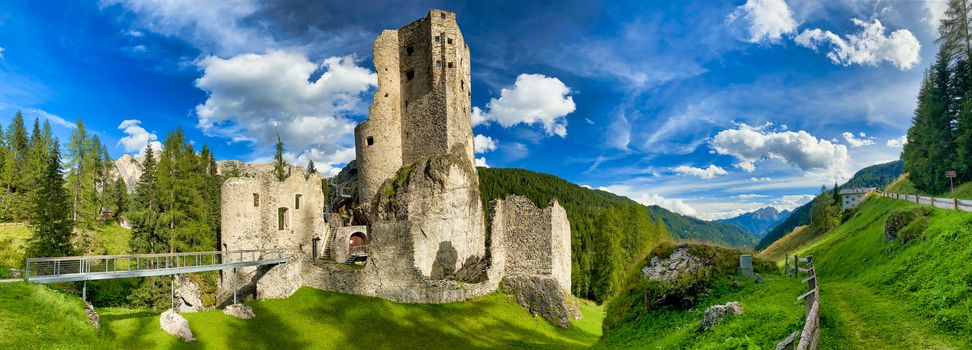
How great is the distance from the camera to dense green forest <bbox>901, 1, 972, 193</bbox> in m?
33.6

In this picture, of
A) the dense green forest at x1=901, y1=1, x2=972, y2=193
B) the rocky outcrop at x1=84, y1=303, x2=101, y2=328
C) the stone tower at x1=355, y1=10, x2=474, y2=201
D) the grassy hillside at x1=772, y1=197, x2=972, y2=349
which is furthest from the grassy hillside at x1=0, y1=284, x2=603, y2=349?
the dense green forest at x1=901, y1=1, x2=972, y2=193

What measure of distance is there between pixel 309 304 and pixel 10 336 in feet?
43.8

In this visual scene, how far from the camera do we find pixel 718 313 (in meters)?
9.91

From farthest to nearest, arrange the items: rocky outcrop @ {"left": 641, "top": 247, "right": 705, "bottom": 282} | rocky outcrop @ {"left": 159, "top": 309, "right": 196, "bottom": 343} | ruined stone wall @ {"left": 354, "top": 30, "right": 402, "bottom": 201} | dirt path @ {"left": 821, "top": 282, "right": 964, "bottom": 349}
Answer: ruined stone wall @ {"left": 354, "top": 30, "right": 402, "bottom": 201} < rocky outcrop @ {"left": 159, "top": 309, "right": 196, "bottom": 343} < rocky outcrop @ {"left": 641, "top": 247, "right": 705, "bottom": 282} < dirt path @ {"left": 821, "top": 282, "right": 964, "bottom": 349}

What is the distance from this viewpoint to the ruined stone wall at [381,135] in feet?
132

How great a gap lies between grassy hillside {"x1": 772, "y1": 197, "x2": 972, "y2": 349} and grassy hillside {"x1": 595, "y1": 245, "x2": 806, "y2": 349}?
3.05ft

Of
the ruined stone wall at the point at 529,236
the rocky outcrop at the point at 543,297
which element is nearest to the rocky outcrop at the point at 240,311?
the ruined stone wall at the point at 529,236

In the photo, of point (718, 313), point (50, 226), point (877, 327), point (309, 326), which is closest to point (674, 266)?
point (718, 313)

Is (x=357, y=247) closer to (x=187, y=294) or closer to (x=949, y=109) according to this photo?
(x=187, y=294)

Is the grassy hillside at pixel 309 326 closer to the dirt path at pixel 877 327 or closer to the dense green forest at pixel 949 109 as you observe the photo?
the dirt path at pixel 877 327

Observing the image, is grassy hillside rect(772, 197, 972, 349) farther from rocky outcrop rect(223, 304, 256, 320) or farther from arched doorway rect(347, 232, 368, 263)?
arched doorway rect(347, 232, 368, 263)

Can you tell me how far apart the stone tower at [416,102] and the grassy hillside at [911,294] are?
28196mm

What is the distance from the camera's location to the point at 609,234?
49688 millimetres

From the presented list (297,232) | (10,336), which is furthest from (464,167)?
(10,336)
